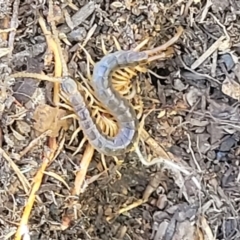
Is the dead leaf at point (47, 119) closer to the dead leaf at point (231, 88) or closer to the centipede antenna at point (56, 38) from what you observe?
the centipede antenna at point (56, 38)

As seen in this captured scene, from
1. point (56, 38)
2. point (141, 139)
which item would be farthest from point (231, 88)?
point (56, 38)

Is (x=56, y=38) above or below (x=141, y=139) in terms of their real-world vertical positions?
above

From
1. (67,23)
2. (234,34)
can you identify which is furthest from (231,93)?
(67,23)

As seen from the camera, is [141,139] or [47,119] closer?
[47,119]

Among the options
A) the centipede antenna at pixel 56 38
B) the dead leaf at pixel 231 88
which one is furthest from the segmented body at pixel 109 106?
the dead leaf at pixel 231 88

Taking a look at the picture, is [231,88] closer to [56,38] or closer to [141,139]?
[141,139]

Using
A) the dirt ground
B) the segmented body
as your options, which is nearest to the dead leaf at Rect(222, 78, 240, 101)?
the dirt ground

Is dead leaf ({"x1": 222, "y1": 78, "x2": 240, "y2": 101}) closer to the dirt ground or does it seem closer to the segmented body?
the dirt ground
